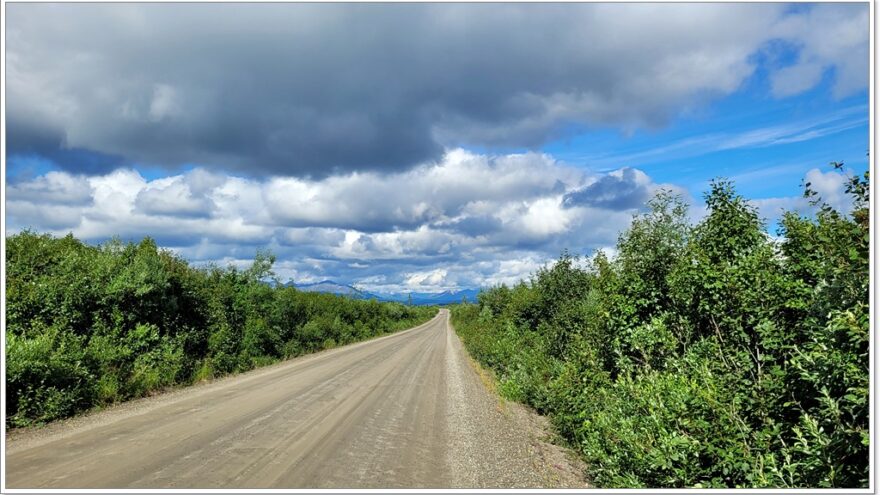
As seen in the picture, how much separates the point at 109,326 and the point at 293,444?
11.3 metres

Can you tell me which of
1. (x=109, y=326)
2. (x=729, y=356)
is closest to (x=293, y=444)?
(x=729, y=356)

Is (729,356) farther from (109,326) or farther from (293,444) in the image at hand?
(109,326)

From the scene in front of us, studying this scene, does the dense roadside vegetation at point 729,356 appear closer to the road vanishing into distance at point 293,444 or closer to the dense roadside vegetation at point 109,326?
the road vanishing into distance at point 293,444

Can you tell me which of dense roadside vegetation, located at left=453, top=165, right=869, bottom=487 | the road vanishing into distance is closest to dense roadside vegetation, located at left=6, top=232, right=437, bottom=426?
the road vanishing into distance

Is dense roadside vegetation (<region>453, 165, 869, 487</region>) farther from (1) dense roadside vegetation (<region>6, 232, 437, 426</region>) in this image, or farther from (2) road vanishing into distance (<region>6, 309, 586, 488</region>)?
(1) dense roadside vegetation (<region>6, 232, 437, 426</region>)

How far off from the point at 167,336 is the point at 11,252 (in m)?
5.75

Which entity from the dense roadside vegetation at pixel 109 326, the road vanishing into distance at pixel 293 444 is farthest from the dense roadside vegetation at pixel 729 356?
the dense roadside vegetation at pixel 109 326

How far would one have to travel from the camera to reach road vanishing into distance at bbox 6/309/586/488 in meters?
7.48

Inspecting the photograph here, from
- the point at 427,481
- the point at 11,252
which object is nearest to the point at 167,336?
the point at 11,252

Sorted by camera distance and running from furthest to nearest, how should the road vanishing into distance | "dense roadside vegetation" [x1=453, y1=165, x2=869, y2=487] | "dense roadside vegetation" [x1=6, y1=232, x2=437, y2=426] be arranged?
"dense roadside vegetation" [x1=6, y1=232, x2=437, y2=426], the road vanishing into distance, "dense roadside vegetation" [x1=453, y1=165, x2=869, y2=487]

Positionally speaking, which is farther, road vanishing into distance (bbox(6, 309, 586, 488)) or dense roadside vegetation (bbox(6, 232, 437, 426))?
dense roadside vegetation (bbox(6, 232, 437, 426))

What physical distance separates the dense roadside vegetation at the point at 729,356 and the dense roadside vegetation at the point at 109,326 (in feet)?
41.0

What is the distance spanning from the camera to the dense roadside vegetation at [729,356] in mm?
4816

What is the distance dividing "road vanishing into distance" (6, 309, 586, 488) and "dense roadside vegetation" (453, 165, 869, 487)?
1817mm
